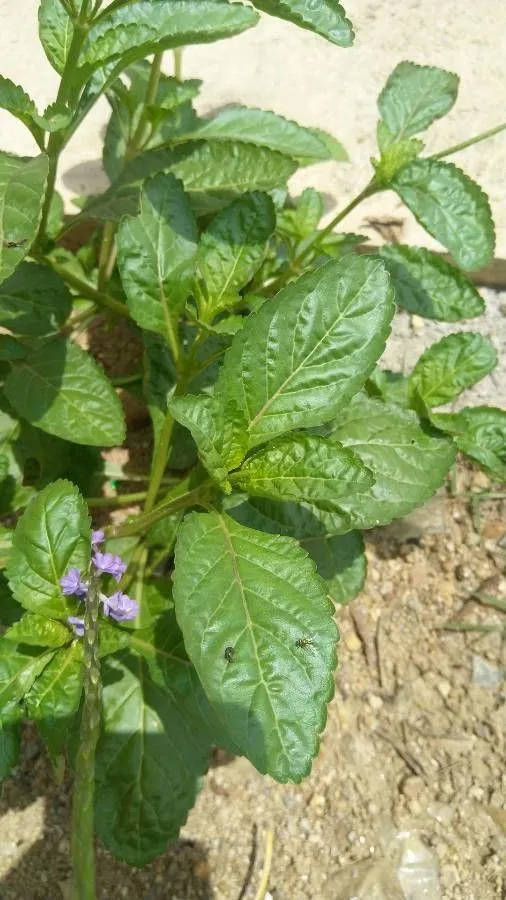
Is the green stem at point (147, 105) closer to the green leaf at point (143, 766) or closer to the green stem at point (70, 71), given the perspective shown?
the green stem at point (70, 71)

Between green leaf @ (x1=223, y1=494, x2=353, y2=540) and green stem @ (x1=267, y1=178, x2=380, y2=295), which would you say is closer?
green leaf @ (x1=223, y1=494, x2=353, y2=540)

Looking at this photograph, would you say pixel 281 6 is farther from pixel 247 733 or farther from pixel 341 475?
pixel 247 733

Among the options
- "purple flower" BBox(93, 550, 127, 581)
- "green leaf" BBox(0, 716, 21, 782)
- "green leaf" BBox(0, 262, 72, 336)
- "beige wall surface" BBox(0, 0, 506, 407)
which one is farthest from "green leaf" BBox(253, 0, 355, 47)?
"green leaf" BBox(0, 716, 21, 782)

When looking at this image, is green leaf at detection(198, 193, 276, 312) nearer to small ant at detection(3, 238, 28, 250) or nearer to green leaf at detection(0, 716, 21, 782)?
small ant at detection(3, 238, 28, 250)

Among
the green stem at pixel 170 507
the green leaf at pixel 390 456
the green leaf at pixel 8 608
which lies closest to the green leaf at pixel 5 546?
the green leaf at pixel 8 608

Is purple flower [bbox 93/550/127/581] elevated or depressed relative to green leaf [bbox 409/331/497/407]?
depressed

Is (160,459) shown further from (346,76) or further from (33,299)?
(346,76)

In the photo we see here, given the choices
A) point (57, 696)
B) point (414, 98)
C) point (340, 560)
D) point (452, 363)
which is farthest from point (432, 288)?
point (57, 696)
